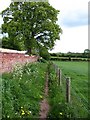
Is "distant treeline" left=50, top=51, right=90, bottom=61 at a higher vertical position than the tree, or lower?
lower

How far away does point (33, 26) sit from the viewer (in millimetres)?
59812

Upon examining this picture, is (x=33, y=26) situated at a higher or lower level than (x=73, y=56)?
higher

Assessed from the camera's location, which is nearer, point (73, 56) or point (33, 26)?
point (33, 26)

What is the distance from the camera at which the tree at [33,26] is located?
58.4 m

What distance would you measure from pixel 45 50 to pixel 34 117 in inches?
1963

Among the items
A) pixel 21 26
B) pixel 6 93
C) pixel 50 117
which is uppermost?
pixel 21 26

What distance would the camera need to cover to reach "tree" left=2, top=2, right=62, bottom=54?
58.4 m

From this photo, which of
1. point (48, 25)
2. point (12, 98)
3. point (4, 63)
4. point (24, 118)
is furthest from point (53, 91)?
point (48, 25)

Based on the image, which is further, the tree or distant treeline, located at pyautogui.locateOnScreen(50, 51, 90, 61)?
distant treeline, located at pyautogui.locateOnScreen(50, 51, 90, 61)

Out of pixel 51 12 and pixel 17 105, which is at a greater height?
pixel 51 12

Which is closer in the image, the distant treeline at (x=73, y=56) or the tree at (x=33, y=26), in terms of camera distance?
the tree at (x=33, y=26)

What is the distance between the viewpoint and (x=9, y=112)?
841 cm

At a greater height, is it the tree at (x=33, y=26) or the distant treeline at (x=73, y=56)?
the tree at (x=33, y=26)

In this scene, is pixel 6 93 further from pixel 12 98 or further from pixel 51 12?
pixel 51 12
